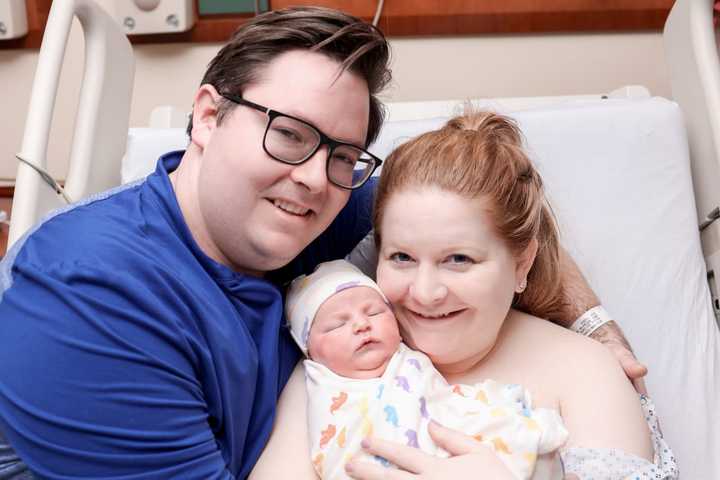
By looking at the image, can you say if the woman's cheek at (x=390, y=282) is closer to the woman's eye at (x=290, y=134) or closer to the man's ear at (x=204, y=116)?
the woman's eye at (x=290, y=134)

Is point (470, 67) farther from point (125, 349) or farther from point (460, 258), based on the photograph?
point (125, 349)

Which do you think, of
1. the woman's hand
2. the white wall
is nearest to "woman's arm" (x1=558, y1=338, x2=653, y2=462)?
the woman's hand

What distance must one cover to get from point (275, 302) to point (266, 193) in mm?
269

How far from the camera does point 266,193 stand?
1.38 metres

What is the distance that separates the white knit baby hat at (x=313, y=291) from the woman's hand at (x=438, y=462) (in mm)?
289

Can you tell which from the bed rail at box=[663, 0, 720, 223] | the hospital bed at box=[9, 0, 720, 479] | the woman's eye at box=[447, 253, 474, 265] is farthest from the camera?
the bed rail at box=[663, 0, 720, 223]

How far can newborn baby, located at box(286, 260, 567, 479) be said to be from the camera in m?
1.35

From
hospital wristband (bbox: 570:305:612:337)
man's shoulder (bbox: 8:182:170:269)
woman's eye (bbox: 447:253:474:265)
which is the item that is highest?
man's shoulder (bbox: 8:182:170:269)

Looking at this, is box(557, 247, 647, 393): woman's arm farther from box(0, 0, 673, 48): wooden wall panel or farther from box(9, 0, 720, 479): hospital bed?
box(0, 0, 673, 48): wooden wall panel

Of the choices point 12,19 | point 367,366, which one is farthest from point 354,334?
point 12,19

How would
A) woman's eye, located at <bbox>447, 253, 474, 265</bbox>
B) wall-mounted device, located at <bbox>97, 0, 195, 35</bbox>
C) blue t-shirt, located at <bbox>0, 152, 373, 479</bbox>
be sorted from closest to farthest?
blue t-shirt, located at <bbox>0, 152, 373, 479</bbox> → woman's eye, located at <bbox>447, 253, 474, 265</bbox> → wall-mounted device, located at <bbox>97, 0, 195, 35</bbox>

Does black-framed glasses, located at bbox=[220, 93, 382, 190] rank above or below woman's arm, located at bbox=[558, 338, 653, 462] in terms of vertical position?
above

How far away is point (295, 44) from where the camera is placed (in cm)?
144

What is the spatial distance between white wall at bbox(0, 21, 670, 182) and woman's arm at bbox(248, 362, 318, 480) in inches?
63.3
